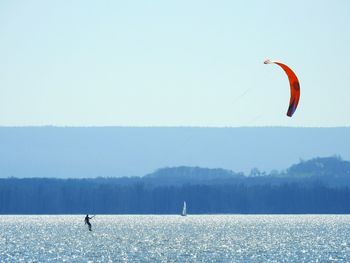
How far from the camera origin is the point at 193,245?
A: 104188 millimetres

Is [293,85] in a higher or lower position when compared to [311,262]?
higher

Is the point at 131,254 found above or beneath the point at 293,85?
beneath

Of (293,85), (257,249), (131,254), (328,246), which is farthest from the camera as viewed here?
(328,246)

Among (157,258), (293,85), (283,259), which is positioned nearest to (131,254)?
(157,258)

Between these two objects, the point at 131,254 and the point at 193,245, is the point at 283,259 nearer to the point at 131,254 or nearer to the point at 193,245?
the point at 131,254

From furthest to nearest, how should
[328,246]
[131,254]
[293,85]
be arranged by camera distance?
1. [328,246]
2. [131,254]
3. [293,85]

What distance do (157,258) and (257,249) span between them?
679 inches

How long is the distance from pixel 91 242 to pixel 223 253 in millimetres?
24844

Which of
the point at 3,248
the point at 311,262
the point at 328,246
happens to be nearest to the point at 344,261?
the point at 311,262

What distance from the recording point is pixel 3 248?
328 feet

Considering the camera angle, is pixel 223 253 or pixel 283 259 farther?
pixel 223 253

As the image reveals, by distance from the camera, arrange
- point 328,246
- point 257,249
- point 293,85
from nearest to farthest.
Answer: point 293,85
point 257,249
point 328,246

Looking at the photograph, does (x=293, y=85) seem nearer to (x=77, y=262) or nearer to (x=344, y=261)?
(x=344, y=261)

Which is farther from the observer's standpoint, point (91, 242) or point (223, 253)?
point (91, 242)
